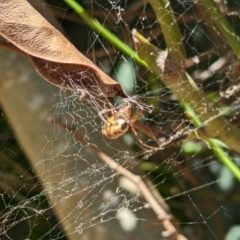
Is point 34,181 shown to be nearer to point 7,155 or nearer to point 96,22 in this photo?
point 7,155

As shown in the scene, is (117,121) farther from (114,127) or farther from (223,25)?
(223,25)

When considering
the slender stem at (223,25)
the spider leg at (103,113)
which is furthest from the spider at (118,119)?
the slender stem at (223,25)

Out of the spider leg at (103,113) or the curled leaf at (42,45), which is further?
the spider leg at (103,113)

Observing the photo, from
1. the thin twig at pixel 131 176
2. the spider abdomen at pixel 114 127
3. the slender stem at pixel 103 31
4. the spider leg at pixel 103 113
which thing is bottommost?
the thin twig at pixel 131 176

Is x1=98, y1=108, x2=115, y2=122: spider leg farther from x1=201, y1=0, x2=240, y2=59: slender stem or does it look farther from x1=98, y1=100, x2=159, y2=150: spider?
x1=201, y1=0, x2=240, y2=59: slender stem

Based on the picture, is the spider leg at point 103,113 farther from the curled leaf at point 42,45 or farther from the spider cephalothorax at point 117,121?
the curled leaf at point 42,45

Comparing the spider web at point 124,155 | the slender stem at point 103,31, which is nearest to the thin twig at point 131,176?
the spider web at point 124,155

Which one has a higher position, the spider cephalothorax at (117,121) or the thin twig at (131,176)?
the spider cephalothorax at (117,121)

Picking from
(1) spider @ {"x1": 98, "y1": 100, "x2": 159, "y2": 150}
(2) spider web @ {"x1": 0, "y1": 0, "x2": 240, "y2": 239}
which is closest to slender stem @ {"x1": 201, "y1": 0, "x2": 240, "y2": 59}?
(2) spider web @ {"x1": 0, "y1": 0, "x2": 240, "y2": 239}
